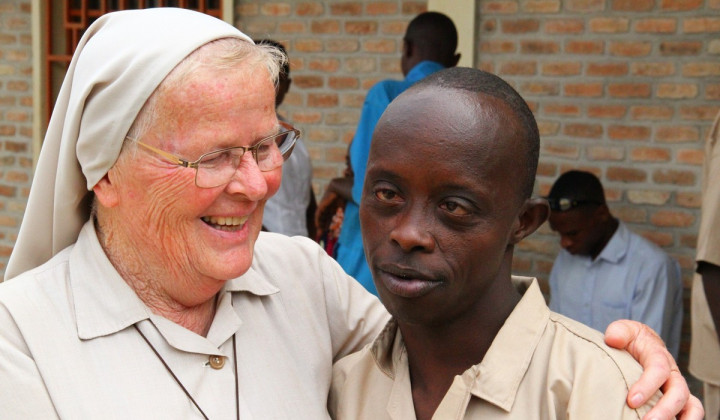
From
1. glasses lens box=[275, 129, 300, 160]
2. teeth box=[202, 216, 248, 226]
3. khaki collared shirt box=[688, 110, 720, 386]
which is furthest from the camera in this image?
khaki collared shirt box=[688, 110, 720, 386]

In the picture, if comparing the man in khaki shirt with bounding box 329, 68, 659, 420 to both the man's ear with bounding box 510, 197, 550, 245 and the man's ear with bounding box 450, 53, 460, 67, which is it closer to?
the man's ear with bounding box 510, 197, 550, 245

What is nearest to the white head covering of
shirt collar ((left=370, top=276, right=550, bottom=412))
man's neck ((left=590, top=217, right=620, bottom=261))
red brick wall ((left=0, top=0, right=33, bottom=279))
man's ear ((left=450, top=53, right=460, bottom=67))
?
shirt collar ((left=370, top=276, right=550, bottom=412))

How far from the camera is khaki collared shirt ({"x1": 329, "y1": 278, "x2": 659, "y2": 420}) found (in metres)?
1.67

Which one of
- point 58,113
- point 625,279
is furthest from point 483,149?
point 625,279

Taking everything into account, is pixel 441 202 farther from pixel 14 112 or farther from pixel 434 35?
pixel 14 112

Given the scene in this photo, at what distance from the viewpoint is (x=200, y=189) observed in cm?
190

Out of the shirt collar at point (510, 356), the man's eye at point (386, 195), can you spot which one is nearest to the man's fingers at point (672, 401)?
the shirt collar at point (510, 356)

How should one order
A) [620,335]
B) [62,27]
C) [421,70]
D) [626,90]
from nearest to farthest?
[620,335]
[421,70]
[626,90]
[62,27]

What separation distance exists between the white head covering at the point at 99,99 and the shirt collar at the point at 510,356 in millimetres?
833

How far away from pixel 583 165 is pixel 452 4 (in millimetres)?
1151

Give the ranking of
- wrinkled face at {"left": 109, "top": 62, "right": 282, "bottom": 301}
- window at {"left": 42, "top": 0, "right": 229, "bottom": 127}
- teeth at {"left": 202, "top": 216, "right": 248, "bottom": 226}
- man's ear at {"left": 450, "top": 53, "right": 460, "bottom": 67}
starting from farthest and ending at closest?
window at {"left": 42, "top": 0, "right": 229, "bottom": 127}
man's ear at {"left": 450, "top": 53, "right": 460, "bottom": 67}
teeth at {"left": 202, "top": 216, "right": 248, "bottom": 226}
wrinkled face at {"left": 109, "top": 62, "right": 282, "bottom": 301}

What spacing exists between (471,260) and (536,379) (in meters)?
0.26

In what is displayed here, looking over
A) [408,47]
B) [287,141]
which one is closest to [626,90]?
[408,47]

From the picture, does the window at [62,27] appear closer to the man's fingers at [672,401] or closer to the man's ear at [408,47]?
the man's ear at [408,47]
